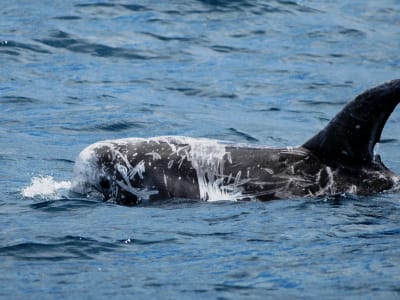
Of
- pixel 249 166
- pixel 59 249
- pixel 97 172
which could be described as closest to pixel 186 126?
pixel 97 172

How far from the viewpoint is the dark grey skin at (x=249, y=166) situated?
→ 9562 mm

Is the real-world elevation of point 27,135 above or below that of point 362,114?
below

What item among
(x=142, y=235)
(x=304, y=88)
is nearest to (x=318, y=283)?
(x=142, y=235)

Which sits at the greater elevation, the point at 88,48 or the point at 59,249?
the point at 59,249

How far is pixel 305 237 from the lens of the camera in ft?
28.8

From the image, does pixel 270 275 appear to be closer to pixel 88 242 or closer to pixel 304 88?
pixel 88 242

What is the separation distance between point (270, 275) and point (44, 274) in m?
1.76

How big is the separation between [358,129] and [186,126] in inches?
250

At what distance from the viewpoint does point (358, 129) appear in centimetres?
954

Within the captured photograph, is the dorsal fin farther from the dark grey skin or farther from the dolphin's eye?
the dolphin's eye

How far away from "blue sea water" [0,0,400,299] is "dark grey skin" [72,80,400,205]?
0.66ft

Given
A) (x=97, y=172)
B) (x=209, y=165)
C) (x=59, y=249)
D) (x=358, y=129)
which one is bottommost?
(x=59, y=249)

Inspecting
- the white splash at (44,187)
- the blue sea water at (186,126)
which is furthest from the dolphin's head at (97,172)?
the white splash at (44,187)

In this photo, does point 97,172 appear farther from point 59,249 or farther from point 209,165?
point 59,249
